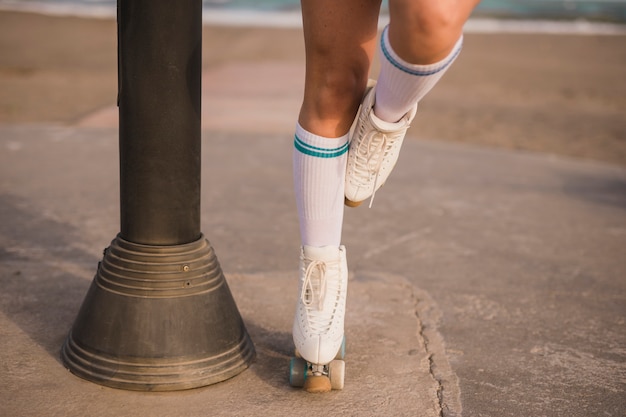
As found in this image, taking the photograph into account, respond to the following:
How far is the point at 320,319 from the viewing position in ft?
6.18

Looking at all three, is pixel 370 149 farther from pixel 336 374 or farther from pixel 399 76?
pixel 336 374

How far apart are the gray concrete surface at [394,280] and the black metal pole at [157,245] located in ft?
0.21

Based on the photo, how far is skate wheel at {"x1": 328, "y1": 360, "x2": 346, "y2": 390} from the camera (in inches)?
75.0

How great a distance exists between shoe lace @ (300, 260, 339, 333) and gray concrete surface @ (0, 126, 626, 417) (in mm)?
176

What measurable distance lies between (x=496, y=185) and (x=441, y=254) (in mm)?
1454

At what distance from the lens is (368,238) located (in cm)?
344

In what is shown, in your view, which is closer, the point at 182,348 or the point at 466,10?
the point at 466,10

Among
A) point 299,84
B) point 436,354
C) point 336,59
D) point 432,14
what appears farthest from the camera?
point 299,84

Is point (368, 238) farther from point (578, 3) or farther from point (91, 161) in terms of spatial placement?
point (578, 3)

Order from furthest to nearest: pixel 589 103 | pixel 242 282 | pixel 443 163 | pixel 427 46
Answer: pixel 589 103, pixel 443 163, pixel 242 282, pixel 427 46

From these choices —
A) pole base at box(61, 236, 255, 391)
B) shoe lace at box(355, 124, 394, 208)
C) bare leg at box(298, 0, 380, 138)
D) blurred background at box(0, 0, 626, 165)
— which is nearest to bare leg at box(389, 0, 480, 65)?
bare leg at box(298, 0, 380, 138)

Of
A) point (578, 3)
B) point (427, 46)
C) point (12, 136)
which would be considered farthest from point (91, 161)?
point (578, 3)

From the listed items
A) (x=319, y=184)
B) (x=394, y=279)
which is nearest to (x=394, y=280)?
(x=394, y=279)

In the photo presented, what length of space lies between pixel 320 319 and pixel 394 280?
1017 mm
